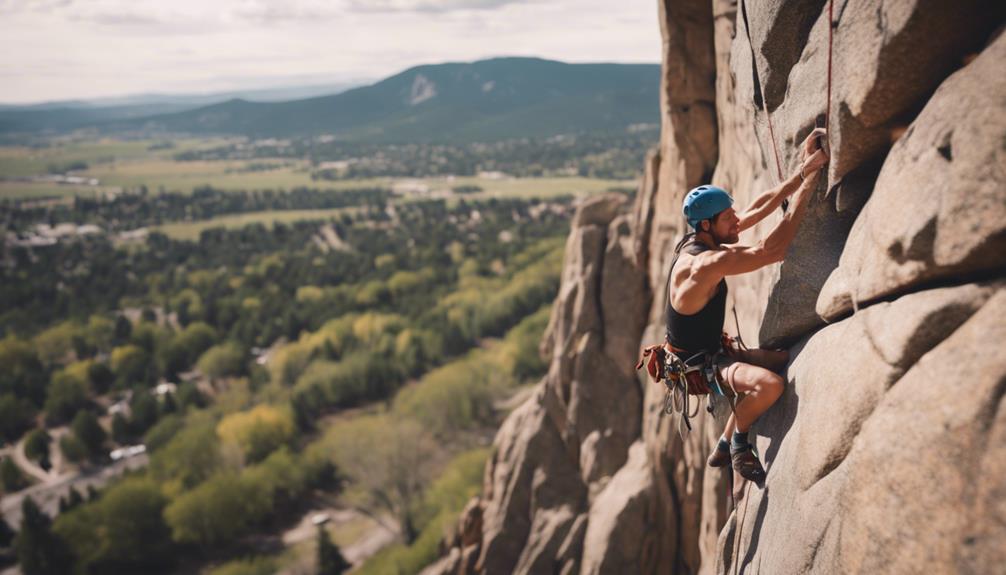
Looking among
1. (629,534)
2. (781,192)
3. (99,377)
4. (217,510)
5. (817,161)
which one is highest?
(817,161)

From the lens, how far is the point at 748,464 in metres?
7.82

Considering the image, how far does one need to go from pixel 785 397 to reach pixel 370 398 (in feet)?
201

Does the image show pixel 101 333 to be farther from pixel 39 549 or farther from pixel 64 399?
pixel 39 549

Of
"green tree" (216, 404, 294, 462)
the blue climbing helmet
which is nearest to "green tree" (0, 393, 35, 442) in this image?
"green tree" (216, 404, 294, 462)

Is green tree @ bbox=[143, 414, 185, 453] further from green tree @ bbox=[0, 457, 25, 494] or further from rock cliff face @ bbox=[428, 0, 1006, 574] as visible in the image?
rock cliff face @ bbox=[428, 0, 1006, 574]

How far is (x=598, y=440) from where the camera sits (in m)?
20.0

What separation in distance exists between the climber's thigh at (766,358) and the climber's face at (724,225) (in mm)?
1638

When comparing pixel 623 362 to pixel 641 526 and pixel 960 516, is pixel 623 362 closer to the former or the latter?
pixel 641 526

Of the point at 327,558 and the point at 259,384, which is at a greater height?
the point at 259,384

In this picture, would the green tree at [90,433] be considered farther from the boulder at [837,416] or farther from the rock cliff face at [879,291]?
the boulder at [837,416]

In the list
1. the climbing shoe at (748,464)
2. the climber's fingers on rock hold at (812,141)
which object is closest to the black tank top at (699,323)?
the climbing shoe at (748,464)

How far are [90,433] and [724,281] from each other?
68784mm

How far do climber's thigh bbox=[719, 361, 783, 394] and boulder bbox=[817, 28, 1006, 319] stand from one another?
1.50m

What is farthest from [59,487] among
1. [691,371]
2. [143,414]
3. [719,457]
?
[691,371]
